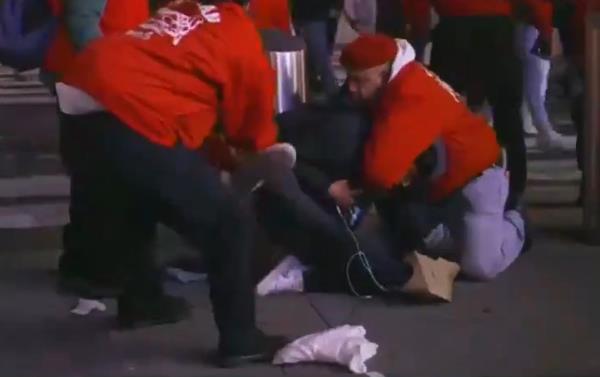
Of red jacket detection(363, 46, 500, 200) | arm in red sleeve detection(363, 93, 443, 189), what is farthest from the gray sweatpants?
arm in red sleeve detection(363, 93, 443, 189)

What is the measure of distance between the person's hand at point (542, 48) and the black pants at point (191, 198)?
12.6 feet

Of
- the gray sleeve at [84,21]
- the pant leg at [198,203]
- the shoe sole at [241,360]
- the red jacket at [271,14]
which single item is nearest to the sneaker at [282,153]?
the pant leg at [198,203]

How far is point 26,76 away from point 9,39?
31.9 ft

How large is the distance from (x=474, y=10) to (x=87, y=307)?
104 inches

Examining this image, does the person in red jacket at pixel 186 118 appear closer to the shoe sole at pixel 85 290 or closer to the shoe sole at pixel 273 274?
the shoe sole at pixel 85 290

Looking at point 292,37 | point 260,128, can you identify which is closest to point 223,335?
point 260,128

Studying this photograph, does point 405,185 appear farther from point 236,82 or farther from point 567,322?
point 236,82

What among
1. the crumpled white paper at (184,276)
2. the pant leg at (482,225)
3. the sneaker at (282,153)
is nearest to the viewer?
the sneaker at (282,153)

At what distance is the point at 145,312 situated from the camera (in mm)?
Answer: 5965

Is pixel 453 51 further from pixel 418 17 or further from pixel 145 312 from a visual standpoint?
pixel 145 312

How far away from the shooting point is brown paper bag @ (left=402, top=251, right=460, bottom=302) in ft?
20.6

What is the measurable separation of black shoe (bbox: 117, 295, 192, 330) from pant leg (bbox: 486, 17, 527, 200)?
90.3 inches

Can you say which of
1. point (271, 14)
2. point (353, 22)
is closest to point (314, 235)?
point (271, 14)

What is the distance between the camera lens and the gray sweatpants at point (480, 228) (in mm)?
6672
